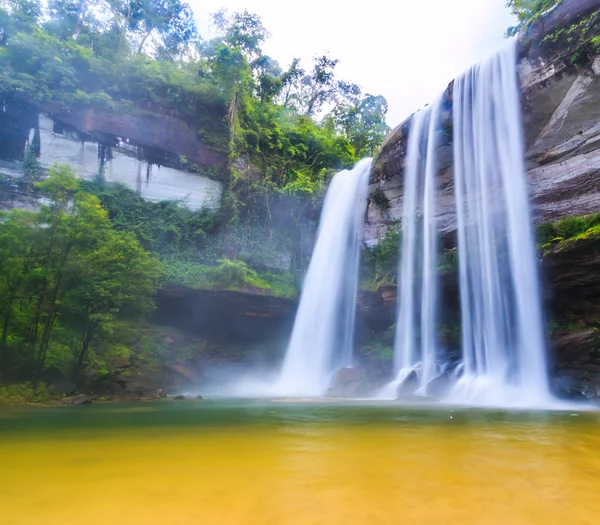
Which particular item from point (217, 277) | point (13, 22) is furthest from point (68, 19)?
point (217, 277)

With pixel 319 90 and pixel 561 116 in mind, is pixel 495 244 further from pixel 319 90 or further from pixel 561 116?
pixel 319 90

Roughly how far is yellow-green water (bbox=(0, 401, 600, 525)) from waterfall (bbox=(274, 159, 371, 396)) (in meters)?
11.7

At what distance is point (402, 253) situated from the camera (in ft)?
59.2

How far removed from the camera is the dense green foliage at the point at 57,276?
11750mm

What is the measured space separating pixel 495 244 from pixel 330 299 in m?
7.65

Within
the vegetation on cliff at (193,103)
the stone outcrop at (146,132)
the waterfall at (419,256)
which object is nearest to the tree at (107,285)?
the vegetation on cliff at (193,103)

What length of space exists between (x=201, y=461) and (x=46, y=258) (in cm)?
1076

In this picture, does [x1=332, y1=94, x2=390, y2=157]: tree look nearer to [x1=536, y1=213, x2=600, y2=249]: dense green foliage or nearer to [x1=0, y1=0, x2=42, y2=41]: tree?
[x1=536, y1=213, x2=600, y2=249]: dense green foliage

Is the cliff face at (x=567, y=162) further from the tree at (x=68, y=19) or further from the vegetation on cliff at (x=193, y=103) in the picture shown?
the tree at (x=68, y=19)

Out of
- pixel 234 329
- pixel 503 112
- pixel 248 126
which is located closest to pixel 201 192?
pixel 248 126

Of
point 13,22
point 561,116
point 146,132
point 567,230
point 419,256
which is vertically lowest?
point 567,230

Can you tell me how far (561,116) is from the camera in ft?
43.4

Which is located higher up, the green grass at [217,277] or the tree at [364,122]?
the tree at [364,122]

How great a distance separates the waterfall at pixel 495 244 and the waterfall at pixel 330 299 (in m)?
5.53
